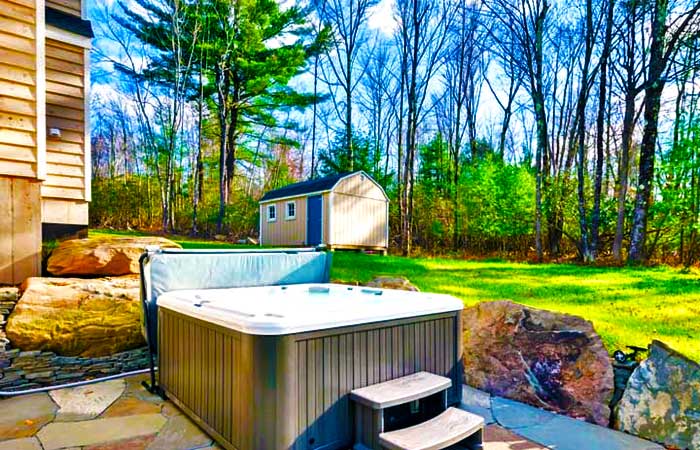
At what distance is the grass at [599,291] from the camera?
2834 mm

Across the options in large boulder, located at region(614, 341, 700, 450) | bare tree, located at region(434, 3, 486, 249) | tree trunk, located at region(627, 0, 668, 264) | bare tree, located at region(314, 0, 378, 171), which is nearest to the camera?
large boulder, located at region(614, 341, 700, 450)

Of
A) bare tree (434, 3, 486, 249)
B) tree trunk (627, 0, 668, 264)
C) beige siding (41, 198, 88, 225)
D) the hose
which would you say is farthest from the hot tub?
bare tree (434, 3, 486, 249)

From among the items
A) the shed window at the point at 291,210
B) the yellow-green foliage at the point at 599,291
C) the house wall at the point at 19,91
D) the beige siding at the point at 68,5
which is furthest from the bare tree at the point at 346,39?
the house wall at the point at 19,91

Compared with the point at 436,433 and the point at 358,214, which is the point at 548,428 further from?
the point at 358,214

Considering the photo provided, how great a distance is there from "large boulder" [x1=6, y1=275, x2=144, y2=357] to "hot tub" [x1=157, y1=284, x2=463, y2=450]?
0.80 metres

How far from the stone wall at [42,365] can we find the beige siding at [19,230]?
0.24 metres

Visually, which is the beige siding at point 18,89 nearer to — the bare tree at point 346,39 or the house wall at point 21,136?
the house wall at point 21,136

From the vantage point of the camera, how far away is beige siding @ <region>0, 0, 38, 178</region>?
3094 mm

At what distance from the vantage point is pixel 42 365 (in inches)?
109

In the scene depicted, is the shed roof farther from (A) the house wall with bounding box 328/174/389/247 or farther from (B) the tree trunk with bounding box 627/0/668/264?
(B) the tree trunk with bounding box 627/0/668/264

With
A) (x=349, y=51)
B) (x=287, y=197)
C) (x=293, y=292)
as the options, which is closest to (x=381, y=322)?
(x=293, y=292)

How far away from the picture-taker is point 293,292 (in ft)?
10.5

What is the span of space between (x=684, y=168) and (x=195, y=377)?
7.05 metres

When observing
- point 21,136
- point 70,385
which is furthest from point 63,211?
point 70,385
